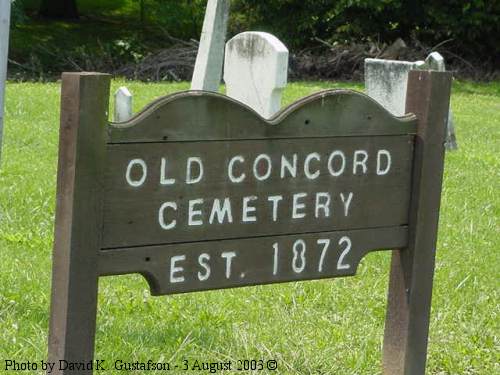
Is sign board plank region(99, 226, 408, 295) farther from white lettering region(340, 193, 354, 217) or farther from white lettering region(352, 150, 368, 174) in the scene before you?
white lettering region(352, 150, 368, 174)

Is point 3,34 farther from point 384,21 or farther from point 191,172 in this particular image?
point 384,21

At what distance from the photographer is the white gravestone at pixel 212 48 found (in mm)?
11070

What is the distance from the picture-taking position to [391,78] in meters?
10.5

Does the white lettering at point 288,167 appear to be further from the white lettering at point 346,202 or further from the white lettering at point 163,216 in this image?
the white lettering at point 163,216

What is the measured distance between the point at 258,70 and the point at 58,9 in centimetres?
2116

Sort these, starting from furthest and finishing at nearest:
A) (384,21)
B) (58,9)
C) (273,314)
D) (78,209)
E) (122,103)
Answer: (58,9)
(384,21)
(122,103)
(273,314)
(78,209)

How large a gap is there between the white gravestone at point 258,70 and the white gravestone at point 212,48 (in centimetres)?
169

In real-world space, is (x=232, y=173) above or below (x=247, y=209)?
above

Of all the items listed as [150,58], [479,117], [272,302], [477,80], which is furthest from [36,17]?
[272,302]

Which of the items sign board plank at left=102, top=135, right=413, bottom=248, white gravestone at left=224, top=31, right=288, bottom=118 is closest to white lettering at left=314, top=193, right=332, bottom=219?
sign board plank at left=102, top=135, right=413, bottom=248

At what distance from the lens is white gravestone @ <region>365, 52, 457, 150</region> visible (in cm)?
1036

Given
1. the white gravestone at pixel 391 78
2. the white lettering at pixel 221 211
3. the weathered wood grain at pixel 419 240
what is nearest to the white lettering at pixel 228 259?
the white lettering at pixel 221 211

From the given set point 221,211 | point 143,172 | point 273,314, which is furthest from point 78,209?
point 273,314

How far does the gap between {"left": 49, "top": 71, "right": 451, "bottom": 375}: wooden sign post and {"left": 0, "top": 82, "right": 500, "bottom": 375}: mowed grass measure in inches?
31.6
